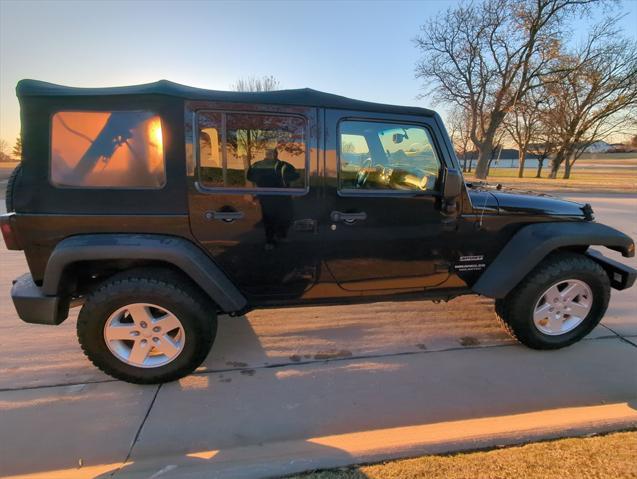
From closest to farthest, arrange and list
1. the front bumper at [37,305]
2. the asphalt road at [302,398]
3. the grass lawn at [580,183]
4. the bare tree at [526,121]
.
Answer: the asphalt road at [302,398] → the front bumper at [37,305] → the grass lawn at [580,183] → the bare tree at [526,121]

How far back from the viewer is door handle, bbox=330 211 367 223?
2521 millimetres

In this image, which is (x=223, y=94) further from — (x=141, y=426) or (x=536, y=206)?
(x=536, y=206)

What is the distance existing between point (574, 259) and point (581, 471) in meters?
1.69

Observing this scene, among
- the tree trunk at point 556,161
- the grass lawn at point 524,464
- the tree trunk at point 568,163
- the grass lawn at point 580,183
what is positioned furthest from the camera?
the tree trunk at point 568,163

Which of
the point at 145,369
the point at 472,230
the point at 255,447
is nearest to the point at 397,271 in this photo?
the point at 472,230

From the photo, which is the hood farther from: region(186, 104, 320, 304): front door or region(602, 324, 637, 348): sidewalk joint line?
region(186, 104, 320, 304): front door

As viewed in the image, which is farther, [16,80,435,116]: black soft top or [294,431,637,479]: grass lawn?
[16,80,435,116]: black soft top

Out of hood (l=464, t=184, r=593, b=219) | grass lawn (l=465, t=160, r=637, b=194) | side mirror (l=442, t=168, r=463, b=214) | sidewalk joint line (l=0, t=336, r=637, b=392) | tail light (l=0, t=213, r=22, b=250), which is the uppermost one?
grass lawn (l=465, t=160, r=637, b=194)

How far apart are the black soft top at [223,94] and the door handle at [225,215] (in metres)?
0.73

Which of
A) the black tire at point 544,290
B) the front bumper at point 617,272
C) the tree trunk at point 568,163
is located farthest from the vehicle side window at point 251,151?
the tree trunk at point 568,163

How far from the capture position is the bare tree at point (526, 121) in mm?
24672

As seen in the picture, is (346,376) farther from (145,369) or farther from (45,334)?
(45,334)

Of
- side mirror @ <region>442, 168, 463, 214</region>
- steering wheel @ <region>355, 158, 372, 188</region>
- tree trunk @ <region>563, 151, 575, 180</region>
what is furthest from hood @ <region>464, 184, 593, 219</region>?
tree trunk @ <region>563, 151, 575, 180</region>

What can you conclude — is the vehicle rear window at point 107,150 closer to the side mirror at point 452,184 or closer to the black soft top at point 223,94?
the black soft top at point 223,94
